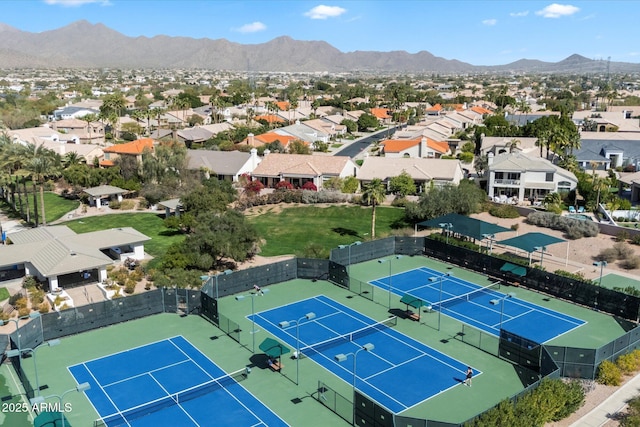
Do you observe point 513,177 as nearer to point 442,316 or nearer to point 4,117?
point 442,316

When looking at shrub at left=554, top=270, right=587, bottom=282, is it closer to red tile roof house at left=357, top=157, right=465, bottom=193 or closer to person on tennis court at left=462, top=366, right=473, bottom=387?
person on tennis court at left=462, top=366, right=473, bottom=387

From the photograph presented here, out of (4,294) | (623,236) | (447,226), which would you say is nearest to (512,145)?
(623,236)

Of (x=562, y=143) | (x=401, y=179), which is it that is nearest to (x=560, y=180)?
(x=562, y=143)

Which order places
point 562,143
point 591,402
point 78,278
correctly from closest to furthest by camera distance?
point 591,402, point 78,278, point 562,143

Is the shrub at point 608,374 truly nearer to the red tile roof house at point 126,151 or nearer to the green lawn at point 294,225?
the green lawn at point 294,225

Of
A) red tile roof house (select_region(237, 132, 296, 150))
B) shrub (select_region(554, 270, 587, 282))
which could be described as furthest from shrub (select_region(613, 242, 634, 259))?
red tile roof house (select_region(237, 132, 296, 150))

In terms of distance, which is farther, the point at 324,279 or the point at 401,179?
the point at 401,179
